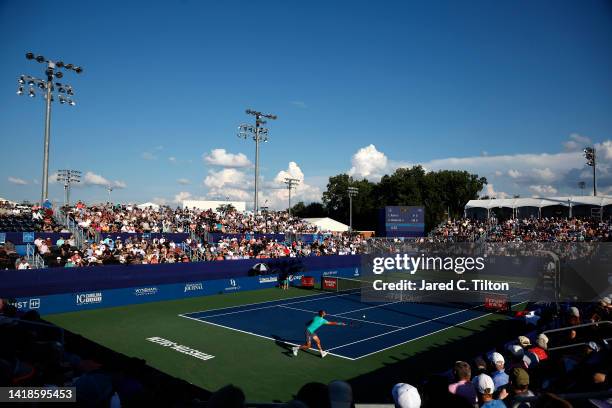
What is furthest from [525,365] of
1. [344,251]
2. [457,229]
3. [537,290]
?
[457,229]

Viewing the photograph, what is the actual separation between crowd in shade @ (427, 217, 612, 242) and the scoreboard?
2.85m

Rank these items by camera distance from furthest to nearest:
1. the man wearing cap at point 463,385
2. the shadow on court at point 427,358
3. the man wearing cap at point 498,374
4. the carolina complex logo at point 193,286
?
the carolina complex logo at point 193,286, the shadow on court at point 427,358, the man wearing cap at point 498,374, the man wearing cap at point 463,385

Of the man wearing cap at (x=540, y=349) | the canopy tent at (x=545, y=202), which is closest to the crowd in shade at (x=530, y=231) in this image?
the canopy tent at (x=545, y=202)

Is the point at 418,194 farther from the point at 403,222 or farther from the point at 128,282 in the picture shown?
the point at 128,282

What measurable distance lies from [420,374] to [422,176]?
8324cm

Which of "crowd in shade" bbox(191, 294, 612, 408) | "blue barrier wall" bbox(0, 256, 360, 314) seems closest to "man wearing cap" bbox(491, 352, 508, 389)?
"crowd in shade" bbox(191, 294, 612, 408)

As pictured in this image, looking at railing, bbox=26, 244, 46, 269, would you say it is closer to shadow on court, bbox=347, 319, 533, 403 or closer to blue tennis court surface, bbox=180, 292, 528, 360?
blue tennis court surface, bbox=180, 292, 528, 360

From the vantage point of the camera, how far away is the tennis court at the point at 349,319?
16.8 meters

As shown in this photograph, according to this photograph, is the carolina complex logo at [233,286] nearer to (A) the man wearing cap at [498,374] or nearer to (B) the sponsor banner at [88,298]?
(B) the sponsor banner at [88,298]

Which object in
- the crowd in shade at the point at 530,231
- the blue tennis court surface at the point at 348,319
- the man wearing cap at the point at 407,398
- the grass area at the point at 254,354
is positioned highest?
the crowd in shade at the point at 530,231

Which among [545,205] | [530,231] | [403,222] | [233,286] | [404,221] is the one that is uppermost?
[545,205]

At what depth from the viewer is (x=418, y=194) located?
89.2m

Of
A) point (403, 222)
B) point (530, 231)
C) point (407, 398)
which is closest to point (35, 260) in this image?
point (407, 398)

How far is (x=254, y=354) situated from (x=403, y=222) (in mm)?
41231
